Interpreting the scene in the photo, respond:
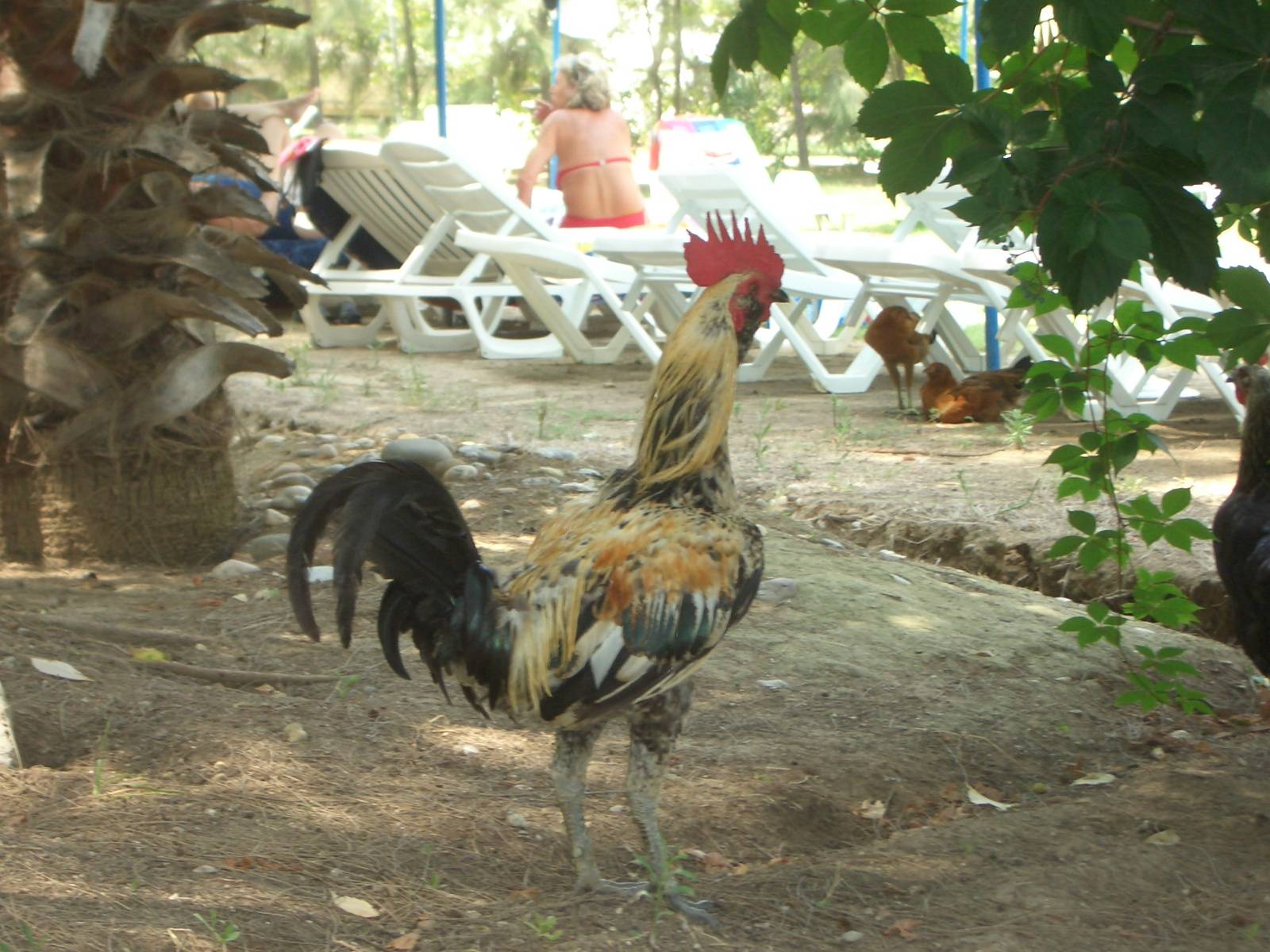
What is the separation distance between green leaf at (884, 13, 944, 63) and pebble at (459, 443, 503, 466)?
4096 millimetres

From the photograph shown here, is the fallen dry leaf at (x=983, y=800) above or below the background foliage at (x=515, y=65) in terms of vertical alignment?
below

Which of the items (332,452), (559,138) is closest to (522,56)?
(559,138)

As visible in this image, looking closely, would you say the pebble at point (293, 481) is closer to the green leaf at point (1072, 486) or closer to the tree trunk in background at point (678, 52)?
the green leaf at point (1072, 486)

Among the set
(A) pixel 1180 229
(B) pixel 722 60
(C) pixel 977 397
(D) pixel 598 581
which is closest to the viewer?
(A) pixel 1180 229

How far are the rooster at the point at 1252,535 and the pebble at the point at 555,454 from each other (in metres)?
3.51

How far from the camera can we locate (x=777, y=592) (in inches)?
203

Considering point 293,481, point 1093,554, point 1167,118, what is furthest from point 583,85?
point 1167,118

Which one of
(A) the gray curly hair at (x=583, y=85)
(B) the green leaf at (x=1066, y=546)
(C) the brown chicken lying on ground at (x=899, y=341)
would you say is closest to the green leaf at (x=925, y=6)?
(B) the green leaf at (x=1066, y=546)

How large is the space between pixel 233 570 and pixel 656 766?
109 inches

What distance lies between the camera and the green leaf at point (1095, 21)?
245cm

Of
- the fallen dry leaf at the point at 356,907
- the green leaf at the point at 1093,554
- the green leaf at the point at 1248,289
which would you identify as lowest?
the fallen dry leaf at the point at 356,907

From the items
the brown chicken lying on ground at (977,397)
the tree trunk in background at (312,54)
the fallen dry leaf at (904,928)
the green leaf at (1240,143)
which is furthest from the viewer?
the tree trunk in background at (312,54)

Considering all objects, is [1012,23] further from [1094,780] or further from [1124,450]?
[1094,780]

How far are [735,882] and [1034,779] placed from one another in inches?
49.4
